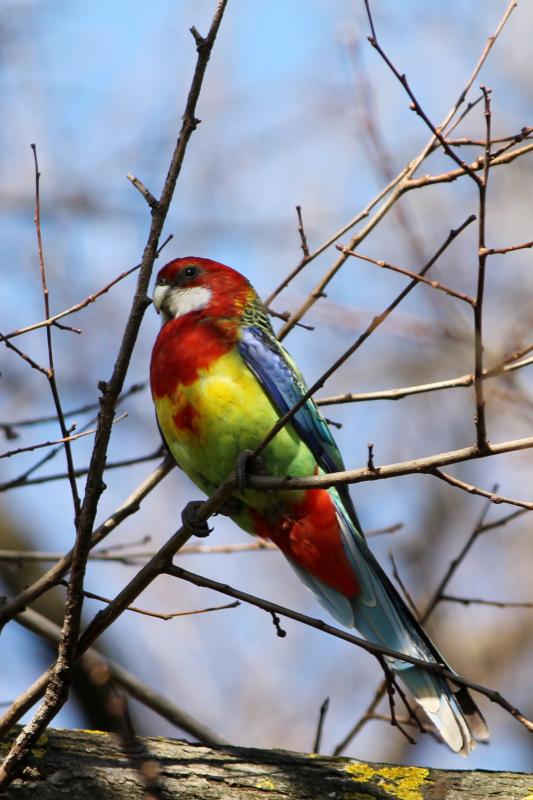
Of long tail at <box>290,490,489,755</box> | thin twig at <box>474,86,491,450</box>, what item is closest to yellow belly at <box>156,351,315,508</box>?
long tail at <box>290,490,489,755</box>

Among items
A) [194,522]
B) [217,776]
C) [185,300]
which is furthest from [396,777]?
[185,300]

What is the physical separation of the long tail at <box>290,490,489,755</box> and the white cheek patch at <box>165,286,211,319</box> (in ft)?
3.67

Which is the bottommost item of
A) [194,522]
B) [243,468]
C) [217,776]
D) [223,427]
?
[217,776]

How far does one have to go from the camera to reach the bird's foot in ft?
10.1

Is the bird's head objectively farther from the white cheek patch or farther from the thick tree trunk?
the thick tree trunk

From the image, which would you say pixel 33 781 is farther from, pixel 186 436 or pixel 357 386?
pixel 357 386

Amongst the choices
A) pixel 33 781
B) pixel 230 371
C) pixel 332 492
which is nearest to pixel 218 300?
pixel 230 371

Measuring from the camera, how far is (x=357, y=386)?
28.8 feet

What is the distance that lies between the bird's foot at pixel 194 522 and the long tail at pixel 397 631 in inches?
22.8

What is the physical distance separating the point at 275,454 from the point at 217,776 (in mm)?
1244

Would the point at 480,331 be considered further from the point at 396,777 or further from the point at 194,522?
the point at 396,777

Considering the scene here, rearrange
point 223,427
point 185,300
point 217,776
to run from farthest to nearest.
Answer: point 185,300 → point 223,427 → point 217,776

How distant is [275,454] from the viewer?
3.68m

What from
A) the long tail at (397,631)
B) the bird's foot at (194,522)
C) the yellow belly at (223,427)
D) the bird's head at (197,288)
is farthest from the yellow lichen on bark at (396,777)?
the bird's head at (197,288)
